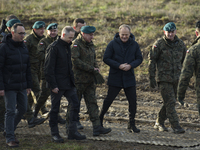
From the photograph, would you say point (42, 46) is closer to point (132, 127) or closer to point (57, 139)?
point (57, 139)

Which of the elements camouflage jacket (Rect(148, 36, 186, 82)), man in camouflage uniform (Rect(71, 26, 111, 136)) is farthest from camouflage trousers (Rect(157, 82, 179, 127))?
man in camouflage uniform (Rect(71, 26, 111, 136))

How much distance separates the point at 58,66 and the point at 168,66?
272 cm

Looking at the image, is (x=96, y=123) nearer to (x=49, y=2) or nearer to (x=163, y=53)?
(x=163, y=53)

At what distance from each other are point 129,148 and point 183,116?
3.40 metres

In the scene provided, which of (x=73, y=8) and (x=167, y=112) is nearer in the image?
(x=167, y=112)

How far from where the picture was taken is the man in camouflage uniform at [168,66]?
6.95m

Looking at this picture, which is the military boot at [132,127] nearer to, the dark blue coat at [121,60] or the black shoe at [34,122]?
the dark blue coat at [121,60]

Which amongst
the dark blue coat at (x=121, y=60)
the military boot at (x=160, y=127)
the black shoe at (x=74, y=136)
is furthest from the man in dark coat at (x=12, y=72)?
the military boot at (x=160, y=127)

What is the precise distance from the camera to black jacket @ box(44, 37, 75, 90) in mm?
5754

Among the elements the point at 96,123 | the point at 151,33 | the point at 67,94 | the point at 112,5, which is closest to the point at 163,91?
the point at 96,123

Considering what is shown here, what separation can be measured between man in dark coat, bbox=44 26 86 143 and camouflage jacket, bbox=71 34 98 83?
49 centimetres

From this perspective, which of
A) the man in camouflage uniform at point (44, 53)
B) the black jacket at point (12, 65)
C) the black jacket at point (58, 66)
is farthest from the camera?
the man in camouflage uniform at point (44, 53)

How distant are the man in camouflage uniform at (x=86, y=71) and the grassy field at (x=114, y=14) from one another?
292 inches

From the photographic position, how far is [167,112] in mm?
7008
